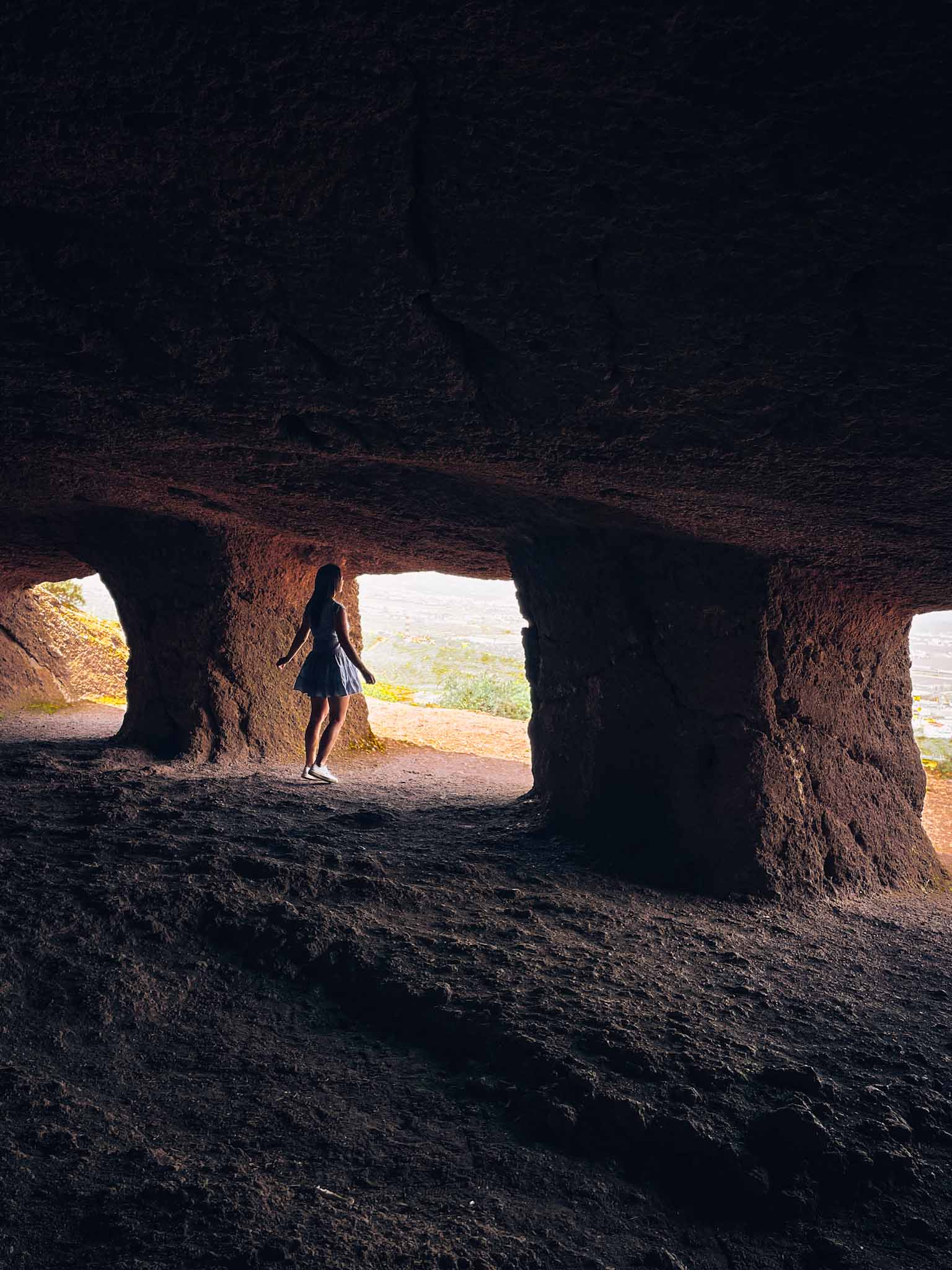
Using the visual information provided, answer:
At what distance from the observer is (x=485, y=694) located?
1650 cm

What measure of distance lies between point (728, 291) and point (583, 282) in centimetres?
36

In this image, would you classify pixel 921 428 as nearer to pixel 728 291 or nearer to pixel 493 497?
pixel 728 291

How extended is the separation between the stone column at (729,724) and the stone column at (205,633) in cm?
255

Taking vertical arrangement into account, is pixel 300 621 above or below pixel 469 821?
above

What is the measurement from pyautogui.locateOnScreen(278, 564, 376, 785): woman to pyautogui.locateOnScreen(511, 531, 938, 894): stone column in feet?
5.60

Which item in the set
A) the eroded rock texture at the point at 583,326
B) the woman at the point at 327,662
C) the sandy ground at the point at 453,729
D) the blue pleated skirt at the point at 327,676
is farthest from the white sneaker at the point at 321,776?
the sandy ground at the point at 453,729

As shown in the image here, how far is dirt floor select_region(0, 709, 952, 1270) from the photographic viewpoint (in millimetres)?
1868

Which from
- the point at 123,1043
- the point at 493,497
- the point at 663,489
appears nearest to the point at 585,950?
the point at 123,1043

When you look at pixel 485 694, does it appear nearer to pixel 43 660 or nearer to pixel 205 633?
pixel 43 660

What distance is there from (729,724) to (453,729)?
7.89 meters

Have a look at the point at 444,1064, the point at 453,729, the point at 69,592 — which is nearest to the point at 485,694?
the point at 453,729

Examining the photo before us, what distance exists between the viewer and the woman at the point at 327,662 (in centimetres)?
596

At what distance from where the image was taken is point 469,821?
16.2ft

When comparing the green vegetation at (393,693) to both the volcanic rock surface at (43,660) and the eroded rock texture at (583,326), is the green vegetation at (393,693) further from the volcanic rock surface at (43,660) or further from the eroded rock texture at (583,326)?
the eroded rock texture at (583,326)
